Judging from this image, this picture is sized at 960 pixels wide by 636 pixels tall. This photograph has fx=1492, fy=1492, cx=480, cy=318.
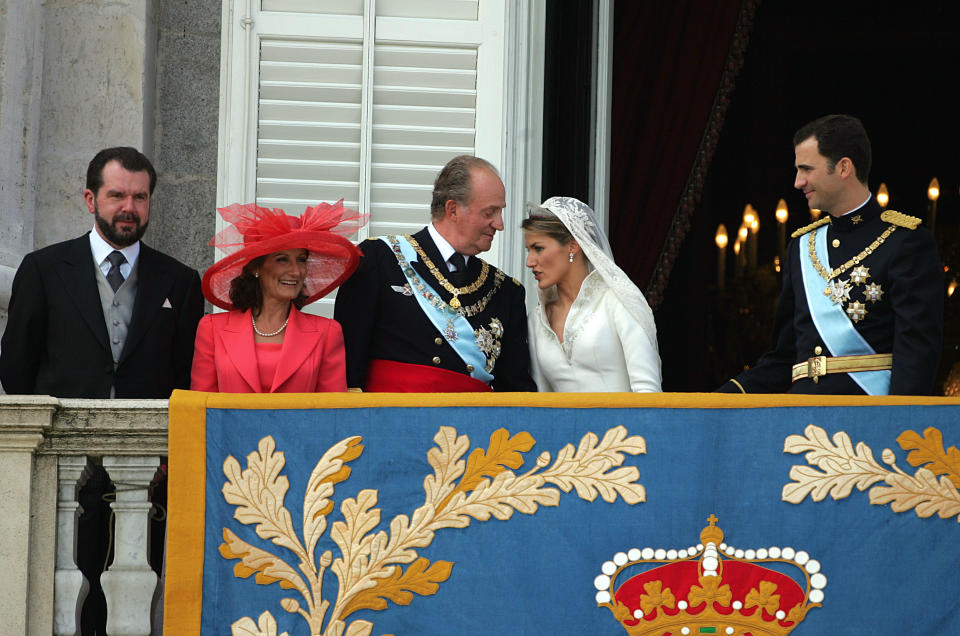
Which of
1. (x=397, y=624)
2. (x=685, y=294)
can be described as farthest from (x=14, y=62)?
(x=685, y=294)

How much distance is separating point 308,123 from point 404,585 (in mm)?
2310

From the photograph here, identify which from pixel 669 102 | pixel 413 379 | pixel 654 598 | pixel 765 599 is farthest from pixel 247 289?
pixel 669 102

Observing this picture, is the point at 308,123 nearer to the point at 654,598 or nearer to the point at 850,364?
the point at 850,364

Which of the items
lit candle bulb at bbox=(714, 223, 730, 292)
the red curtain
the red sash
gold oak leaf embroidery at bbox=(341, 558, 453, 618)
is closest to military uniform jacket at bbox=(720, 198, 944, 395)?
the red sash

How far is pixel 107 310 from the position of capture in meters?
4.35

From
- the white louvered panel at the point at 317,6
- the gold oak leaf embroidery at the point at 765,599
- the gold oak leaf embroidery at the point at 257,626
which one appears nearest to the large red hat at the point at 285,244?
the gold oak leaf embroidery at the point at 257,626

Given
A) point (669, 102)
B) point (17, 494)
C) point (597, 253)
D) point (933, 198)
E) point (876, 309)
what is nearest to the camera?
point (17, 494)

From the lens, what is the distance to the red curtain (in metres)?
8.06

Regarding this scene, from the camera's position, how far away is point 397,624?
12.2ft

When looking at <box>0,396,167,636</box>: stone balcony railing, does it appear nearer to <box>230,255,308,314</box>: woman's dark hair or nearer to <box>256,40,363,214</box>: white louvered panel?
<box>230,255,308,314</box>: woman's dark hair

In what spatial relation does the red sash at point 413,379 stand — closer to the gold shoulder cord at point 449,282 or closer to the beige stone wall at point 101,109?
the gold shoulder cord at point 449,282

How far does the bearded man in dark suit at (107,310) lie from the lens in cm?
425

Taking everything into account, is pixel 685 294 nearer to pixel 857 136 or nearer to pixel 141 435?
pixel 857 136

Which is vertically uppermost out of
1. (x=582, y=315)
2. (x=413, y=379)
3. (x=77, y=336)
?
(x=582, y=315)
